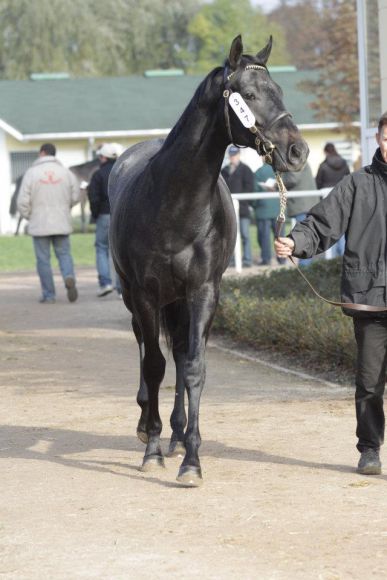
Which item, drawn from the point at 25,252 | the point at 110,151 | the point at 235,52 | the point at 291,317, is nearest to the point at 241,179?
the point at 110,151

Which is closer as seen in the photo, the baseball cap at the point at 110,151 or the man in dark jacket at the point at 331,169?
the baseball cap at the point at 110,151

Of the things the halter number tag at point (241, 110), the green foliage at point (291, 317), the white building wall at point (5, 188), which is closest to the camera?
the halter number tag at point (241, 110)

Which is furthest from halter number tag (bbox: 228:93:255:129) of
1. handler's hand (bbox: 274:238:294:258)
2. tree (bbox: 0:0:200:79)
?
tree (bbox: 0:0:200:79)

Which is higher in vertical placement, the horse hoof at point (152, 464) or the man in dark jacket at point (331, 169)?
the horse hoof at point (152, 464)

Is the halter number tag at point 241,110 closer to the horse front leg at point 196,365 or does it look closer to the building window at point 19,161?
the horse front leg at point 196,365

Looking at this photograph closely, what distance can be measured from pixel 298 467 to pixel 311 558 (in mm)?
1835

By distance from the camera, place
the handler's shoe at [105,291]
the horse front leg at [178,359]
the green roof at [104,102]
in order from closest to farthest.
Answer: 1. the horse front leg at [178,359]
2. the handler's shoe at [105,291]
3. the green roof at [104,102]

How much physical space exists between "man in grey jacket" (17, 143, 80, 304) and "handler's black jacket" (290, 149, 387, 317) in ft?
35.2

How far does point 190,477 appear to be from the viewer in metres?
6.77

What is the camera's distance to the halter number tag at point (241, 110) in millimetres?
6555

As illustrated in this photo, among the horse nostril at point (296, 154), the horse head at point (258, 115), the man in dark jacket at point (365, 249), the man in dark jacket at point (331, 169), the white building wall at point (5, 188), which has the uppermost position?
the horse head at point (258, 115)

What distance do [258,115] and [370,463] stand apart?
196 cm

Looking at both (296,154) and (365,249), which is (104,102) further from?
(296,154)

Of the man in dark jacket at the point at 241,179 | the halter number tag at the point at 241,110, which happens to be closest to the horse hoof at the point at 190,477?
the halter number tag at the point at 241,110
